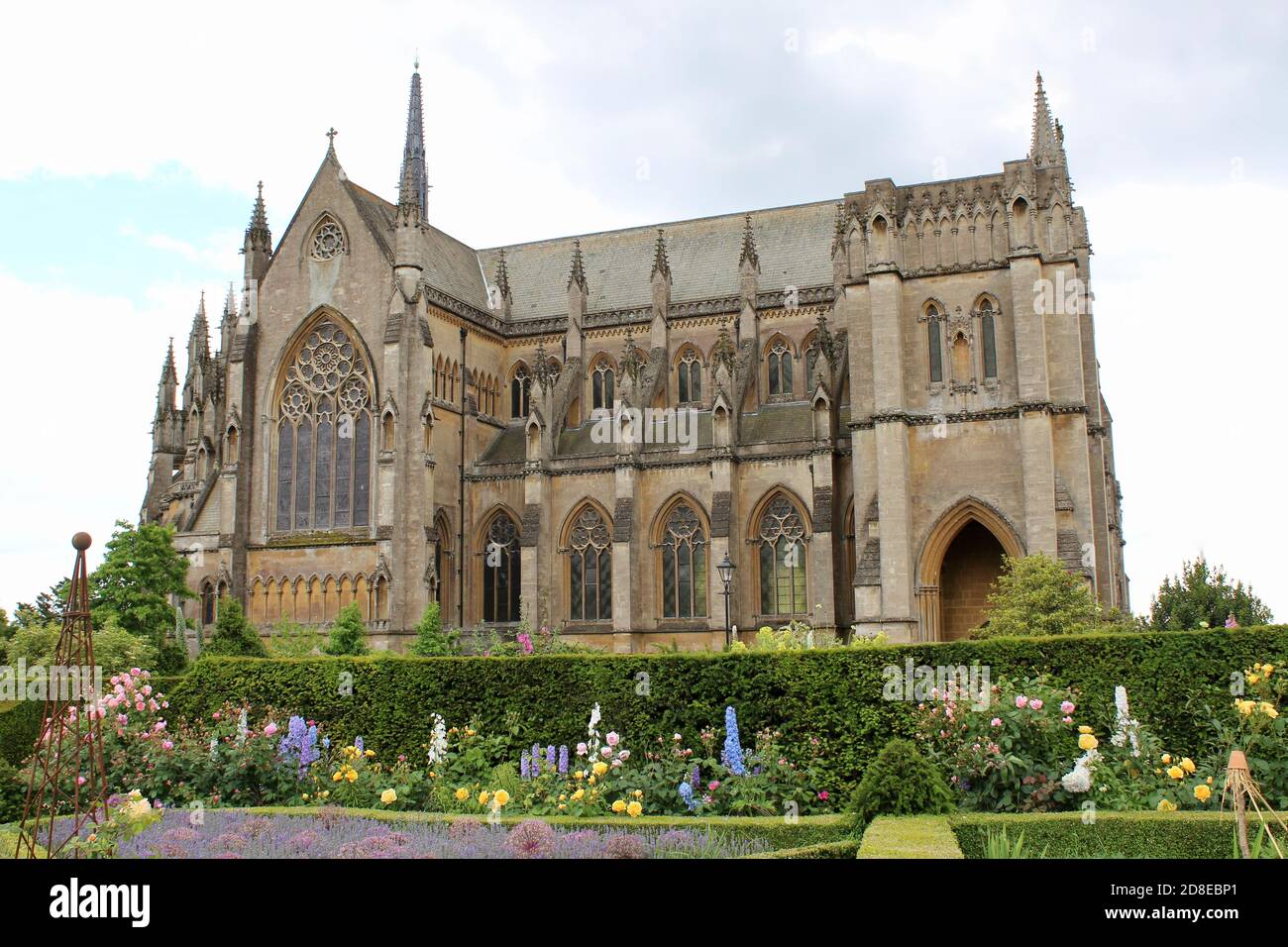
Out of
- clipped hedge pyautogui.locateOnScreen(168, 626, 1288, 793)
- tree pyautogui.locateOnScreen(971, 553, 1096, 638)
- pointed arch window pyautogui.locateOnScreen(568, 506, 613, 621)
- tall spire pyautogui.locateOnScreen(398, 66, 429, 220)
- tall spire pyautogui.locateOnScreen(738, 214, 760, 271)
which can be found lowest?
clipped hedge pyautogui.locateOnScreen(168, 626, 1288, 793)

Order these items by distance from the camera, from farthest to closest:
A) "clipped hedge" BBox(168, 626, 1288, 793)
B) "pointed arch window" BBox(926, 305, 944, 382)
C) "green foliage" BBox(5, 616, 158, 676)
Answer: "pointed arch window" BBox(926, 305, 944, 382)
"green foliage" BBox(5, 616, 158, 676)
"clipped hedge" BBox(168, 626, 1288, 793)

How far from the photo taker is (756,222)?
51125mm

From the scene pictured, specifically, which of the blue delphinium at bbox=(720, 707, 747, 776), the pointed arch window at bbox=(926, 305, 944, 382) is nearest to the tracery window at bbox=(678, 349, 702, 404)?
the pointed arch window at bbox=(926, 305, 944, 382)

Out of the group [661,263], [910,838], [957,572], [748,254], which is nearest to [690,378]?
[661,263]

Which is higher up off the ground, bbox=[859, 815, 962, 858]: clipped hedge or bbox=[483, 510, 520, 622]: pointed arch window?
bbox=[483, 510, 520, 622]: pointed arch window

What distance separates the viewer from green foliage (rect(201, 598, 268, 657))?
3409 cm

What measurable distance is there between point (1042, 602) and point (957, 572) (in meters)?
7.18

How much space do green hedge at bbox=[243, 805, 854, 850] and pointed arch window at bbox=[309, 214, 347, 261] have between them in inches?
1427

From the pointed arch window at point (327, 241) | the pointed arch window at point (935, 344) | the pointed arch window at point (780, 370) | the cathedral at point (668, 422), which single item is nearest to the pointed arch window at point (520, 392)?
the cathedral at point (668, 422)

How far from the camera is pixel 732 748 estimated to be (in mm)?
14883

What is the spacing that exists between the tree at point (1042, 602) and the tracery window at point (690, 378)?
18573 millimetres

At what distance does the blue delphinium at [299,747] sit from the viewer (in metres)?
16.2

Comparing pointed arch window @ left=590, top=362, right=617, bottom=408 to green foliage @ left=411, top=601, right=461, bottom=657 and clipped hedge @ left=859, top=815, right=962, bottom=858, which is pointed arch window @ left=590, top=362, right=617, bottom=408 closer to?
green foliage @ left=411, top=601, right=461, bottom=657
